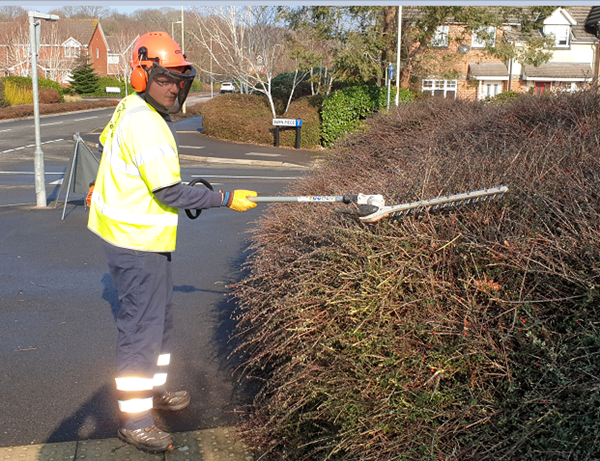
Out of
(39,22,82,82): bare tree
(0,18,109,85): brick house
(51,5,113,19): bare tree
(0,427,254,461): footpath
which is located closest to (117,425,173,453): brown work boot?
(0,427,254,461): footpath

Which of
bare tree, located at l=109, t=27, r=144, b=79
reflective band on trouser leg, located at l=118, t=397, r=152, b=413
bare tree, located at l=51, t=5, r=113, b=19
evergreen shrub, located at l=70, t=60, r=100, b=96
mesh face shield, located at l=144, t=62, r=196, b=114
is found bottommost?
reflective band on trouser leg, located at l=118, t=397, r=152, b=413

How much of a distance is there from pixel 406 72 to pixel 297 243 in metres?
21.3

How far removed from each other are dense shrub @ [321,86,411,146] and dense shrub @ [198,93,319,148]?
32.0 inches

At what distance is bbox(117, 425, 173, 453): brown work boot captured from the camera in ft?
11.2

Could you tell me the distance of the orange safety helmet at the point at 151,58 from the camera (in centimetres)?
361

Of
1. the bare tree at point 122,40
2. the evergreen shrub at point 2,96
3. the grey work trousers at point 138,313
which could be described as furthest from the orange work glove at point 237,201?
the bare tree at point 122,40

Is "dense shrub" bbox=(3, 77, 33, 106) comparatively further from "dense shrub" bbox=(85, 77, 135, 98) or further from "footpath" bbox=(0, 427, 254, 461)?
"footpath" bbox=(0, 427, 254, 461)

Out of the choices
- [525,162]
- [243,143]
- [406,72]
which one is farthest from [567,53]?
[525,162]

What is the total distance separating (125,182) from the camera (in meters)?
3.52

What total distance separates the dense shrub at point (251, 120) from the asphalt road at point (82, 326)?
535 inches

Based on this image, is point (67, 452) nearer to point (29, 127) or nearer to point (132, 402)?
point (132, 402)

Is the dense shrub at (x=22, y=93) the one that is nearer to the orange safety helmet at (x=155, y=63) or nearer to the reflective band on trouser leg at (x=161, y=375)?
the orange safety helmet at (x=155, y=63)


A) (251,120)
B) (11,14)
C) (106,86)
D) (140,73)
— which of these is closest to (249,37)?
(251,120)

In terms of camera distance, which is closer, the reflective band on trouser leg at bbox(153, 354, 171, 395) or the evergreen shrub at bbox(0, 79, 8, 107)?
the reflective band on trouser leg at bbox(153, 354, 171, 395)
